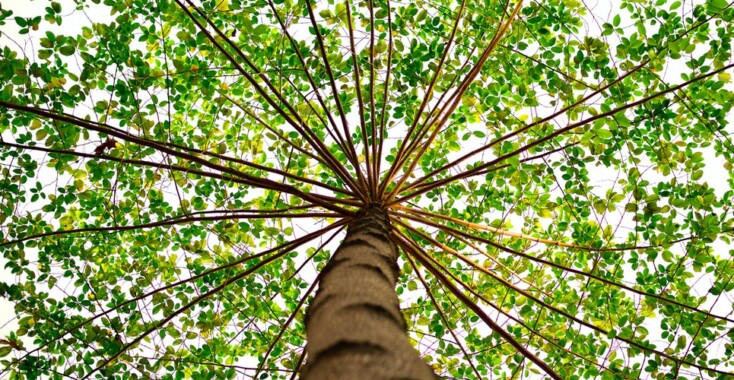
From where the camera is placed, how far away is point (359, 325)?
1.16 metres

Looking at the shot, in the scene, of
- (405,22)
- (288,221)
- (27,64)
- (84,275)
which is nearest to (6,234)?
(84,275)

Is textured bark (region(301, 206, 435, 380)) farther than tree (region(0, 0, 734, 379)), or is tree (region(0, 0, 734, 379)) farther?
tree (region(0, 0, 734, 379))

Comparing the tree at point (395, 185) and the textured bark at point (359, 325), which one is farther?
the tree at point (395, 185)

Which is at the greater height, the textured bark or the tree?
the tree

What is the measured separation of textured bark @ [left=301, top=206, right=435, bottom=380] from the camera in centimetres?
99

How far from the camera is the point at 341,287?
1408 mm

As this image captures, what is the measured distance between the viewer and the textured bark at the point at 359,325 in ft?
3.25

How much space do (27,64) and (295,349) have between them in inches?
114

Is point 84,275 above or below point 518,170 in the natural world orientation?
below

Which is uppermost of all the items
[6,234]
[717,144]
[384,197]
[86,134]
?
[717,144]

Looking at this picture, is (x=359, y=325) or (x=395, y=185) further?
(x=395, y=185)

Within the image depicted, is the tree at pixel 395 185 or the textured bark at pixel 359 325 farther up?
the tree at pixel 395 185

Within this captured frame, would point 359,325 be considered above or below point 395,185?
below

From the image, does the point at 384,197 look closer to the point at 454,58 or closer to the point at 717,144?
the point at 454,58
